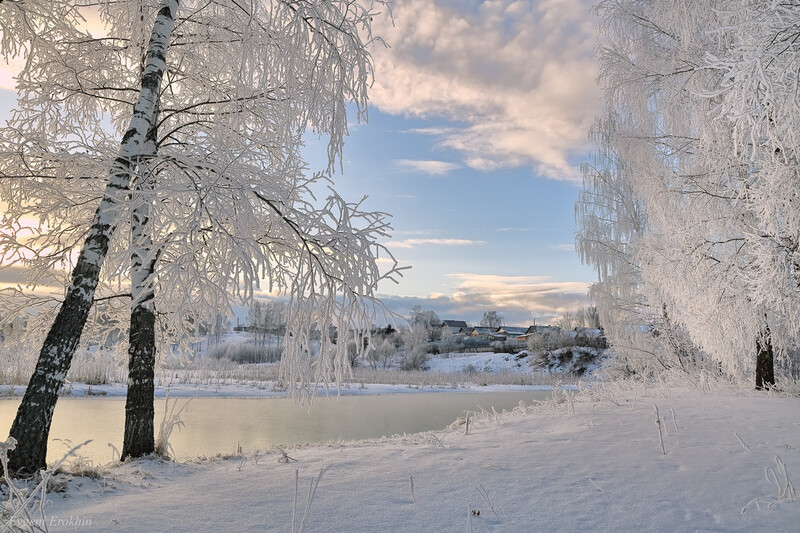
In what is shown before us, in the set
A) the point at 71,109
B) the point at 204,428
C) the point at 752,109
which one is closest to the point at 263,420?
the point at 204,428

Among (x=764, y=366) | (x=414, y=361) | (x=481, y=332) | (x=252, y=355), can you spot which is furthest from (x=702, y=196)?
(x=481, y=332)

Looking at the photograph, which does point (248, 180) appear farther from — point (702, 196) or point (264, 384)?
point (264, 384)

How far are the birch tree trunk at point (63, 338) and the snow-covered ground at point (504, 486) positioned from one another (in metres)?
0.52

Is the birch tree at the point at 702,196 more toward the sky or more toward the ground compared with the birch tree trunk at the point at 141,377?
more toward the sky

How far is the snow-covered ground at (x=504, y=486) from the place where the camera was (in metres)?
2.59

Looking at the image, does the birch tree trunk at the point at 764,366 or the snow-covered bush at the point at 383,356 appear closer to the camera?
the birch tree trunk at the point at 764,366

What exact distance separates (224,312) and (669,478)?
3957 millimetres

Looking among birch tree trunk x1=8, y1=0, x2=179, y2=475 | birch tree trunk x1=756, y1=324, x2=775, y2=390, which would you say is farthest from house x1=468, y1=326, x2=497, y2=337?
birch tree trunk x1=8, y1=0, x2=179, y2=475

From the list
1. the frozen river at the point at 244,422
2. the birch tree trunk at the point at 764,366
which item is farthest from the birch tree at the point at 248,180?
the birch tree trunk at the point at 764,366

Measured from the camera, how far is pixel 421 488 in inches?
122

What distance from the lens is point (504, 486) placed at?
307cm

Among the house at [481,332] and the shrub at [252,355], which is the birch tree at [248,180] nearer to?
→ the shrub at [252,355]

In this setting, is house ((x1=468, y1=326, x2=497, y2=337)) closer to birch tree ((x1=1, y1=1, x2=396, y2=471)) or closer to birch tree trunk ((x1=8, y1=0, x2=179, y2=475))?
birch tree ((x1=1, y1=1, x2=396, y2=471))

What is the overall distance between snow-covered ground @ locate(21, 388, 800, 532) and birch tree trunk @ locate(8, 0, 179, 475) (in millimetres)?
519
